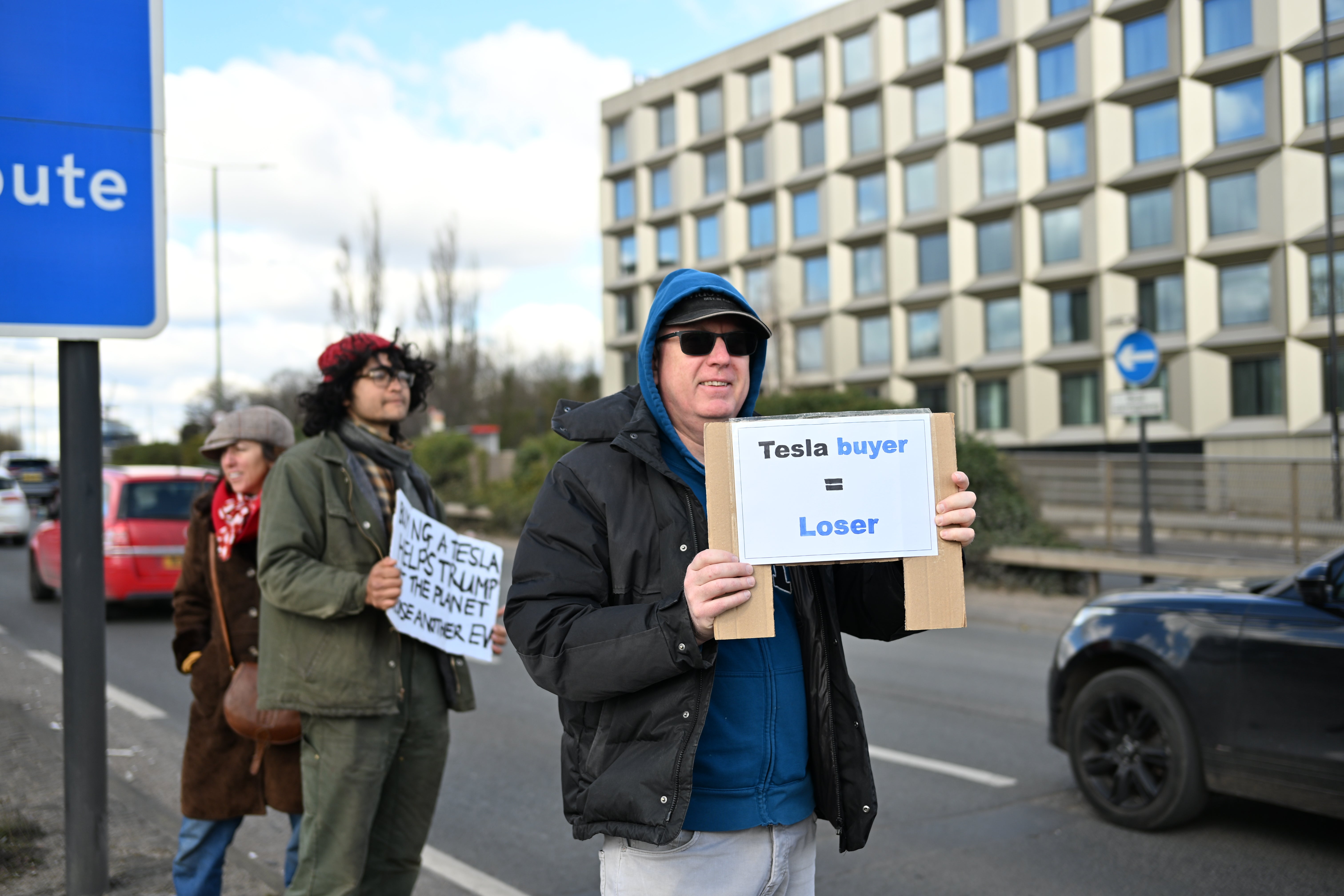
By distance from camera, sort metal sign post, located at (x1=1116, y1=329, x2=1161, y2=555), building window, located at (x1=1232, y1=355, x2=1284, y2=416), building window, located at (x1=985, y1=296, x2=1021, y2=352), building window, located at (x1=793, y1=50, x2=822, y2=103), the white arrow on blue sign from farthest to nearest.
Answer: building window, located at (x1=793, y1=50, x2=822, y2=103), building window, located at (x1=985, y1=296, x2=1021, y2=352), building window, located at (x1=1232, y1=355, x2=1284, y2=416), the white arrow on blue sign, metal sign post, located at (x1=1116, y1=329, x2=1161, y2=555)

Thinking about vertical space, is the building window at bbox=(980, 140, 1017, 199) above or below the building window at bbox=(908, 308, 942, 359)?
above

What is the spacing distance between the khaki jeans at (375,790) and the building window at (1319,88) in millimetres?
33589

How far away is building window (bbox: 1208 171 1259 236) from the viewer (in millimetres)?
32219

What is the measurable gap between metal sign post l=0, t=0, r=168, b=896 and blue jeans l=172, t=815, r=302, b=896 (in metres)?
0.28

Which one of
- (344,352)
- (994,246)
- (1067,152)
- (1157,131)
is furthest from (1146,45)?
(344,352)

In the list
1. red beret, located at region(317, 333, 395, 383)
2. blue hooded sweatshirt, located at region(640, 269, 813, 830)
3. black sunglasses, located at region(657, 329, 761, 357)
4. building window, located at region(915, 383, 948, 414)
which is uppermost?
Answer: building window, located at region(915, 383, 948, 414)

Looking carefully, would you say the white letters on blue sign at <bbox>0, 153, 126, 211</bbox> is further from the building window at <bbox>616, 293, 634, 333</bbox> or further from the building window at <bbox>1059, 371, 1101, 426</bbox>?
the building window at <bbox>616, 293, 634, 333</bbox>

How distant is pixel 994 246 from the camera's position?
126 feet

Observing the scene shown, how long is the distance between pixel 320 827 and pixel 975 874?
284 centimetres

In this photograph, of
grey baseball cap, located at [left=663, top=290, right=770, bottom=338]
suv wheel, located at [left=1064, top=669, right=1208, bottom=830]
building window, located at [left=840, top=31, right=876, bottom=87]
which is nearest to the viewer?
grey baseball cap, located at [left=663, top=290, right=770, bottom=338]

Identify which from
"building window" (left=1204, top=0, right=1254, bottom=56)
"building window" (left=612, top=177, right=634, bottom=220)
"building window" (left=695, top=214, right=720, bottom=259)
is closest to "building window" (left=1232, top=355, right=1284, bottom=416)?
"building window" (left=1204, top=0, right=1254, bottom=56)

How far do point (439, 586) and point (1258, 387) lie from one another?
33.9 m

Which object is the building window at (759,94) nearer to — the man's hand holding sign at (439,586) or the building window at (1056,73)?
the building window at (1056,73)

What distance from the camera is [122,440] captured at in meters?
75.8
